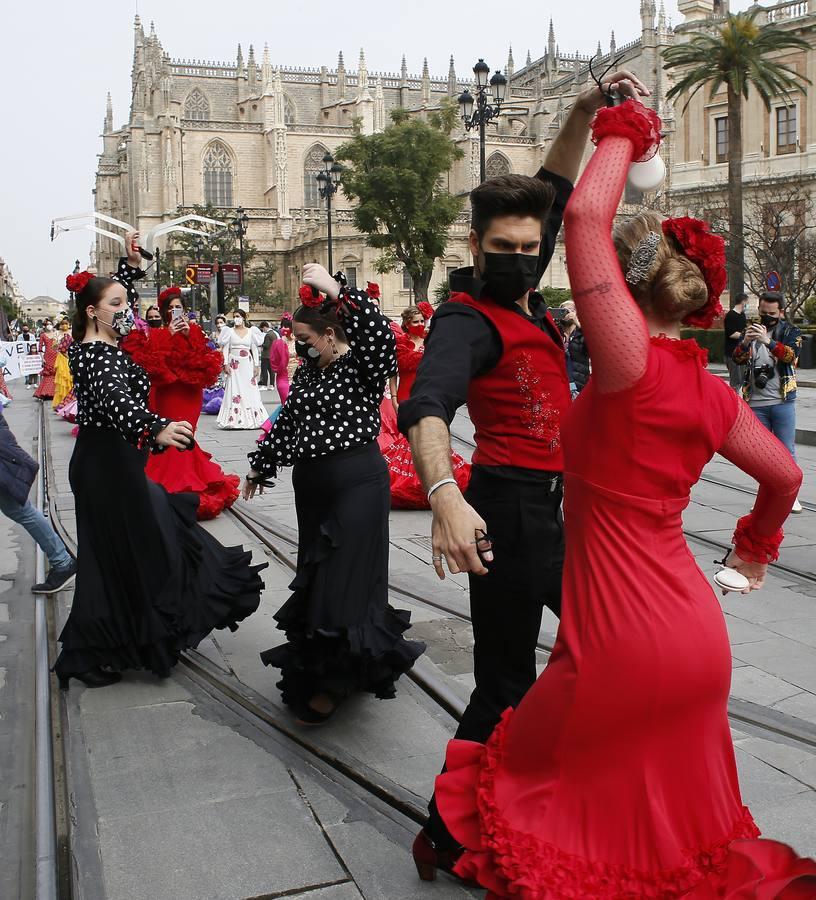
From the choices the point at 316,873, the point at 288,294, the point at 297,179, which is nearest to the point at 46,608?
the point at 316,873

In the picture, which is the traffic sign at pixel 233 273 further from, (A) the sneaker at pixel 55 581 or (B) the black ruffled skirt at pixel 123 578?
(B) the black ruffled skirt at pixel 123 578

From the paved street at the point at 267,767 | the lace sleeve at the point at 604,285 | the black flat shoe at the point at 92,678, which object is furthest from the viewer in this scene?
the black flat shoe at the point at 92,678

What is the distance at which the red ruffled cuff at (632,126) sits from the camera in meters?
2.22

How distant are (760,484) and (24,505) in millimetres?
5413

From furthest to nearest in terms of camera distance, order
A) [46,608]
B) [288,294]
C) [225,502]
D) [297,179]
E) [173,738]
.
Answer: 1. [297,179]
2. [288,294]
3. [225,502]
4. [46,608]
5. [173,738]

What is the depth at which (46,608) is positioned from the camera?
6430 millimetres

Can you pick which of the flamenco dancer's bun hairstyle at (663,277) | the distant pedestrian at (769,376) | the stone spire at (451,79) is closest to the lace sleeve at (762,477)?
the flamenco dancer's bun hairstyle at (663,277)

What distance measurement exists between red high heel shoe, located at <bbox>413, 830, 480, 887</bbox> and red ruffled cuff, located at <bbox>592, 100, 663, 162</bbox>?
76.9 inches

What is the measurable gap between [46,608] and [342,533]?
2.98 meters

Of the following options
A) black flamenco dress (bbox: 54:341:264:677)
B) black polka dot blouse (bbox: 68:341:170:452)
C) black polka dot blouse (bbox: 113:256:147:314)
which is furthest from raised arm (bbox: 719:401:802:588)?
black polka dot blouse (bbox: 113:256:147:314)

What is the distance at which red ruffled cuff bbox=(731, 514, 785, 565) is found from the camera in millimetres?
2547

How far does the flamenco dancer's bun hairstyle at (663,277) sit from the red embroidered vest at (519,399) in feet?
1.71

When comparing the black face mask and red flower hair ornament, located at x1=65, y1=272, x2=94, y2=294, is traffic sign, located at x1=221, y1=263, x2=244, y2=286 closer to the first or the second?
red flower hair ornament, located at x1=65, y1=272, x2=94, y2=294

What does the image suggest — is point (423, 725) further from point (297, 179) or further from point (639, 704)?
point (297, 179)
